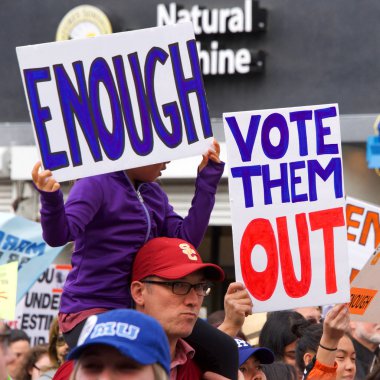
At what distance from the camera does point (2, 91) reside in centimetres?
1845

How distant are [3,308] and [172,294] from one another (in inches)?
88.0

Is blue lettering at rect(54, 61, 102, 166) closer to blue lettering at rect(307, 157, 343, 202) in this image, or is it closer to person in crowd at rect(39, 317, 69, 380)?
blue lettering at rect(307, 157, 343, 202)

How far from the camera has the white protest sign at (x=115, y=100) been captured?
4664 millimetres

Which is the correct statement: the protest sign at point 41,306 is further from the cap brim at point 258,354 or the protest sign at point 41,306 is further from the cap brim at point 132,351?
the cap brim at point 132,351

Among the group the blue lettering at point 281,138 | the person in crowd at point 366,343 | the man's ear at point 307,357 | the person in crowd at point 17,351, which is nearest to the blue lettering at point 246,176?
the blue lettering at point 281,138

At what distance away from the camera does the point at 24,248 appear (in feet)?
30.9

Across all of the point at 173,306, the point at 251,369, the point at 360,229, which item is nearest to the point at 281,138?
the point at 251,369

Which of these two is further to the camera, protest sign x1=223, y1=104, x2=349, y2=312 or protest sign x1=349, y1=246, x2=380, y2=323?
protest sign x1=349, y1=246, x2=380, y2=323

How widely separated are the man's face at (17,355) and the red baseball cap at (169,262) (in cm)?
444

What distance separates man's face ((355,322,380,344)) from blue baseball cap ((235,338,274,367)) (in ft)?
9.40

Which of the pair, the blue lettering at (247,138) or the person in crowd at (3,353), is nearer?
the person in crowd at (3,353)

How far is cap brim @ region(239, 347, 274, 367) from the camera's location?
5.55m

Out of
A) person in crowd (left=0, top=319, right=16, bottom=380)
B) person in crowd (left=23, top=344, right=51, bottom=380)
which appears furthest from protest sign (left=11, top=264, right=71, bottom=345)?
person in crowd (left=0, top=319, right=16, bottom=380)

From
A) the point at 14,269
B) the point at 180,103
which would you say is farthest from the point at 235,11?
the point at 180,103
